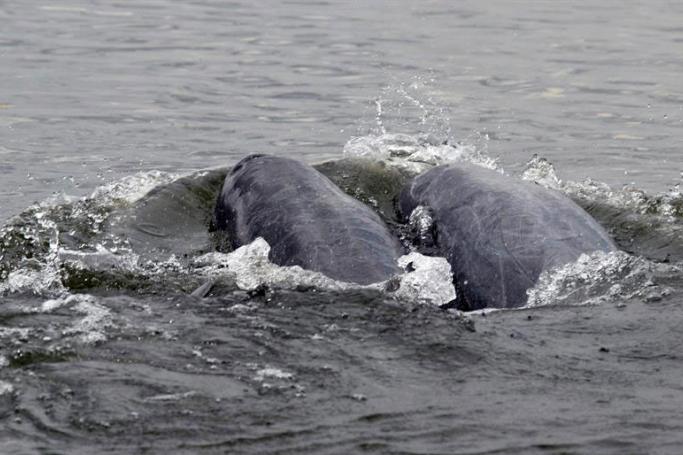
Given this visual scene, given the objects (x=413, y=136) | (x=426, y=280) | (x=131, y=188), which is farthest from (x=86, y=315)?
(x=413, y=136)

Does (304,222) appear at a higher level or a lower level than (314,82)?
higher

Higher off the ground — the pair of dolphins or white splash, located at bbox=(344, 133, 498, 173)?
the pair of dolphins

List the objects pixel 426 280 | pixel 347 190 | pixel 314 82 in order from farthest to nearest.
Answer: pixel 314 82 < pixel 347 190 < pixel 426 280

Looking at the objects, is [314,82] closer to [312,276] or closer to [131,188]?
[131,188]

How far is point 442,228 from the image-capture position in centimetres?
776

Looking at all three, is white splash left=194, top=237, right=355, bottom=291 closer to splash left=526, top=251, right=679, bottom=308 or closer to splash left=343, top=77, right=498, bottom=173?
splash left=526, top=251, right=679, bottom=308

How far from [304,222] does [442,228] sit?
94 centimetres

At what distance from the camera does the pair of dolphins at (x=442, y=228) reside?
22.6ft

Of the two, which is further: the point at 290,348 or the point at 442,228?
the point at 442,228

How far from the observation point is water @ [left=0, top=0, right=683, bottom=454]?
15.9ft

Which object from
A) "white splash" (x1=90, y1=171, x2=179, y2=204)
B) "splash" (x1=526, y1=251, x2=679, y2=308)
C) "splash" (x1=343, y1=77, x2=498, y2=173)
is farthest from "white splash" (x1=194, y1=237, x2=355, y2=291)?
"splash" (x1=343, y1=77, x2=498, y2=173)

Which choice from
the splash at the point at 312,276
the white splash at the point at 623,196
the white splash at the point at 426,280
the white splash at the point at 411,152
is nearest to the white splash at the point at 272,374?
the splash at the point at 312,276

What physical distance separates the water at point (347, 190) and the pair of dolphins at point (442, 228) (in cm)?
22

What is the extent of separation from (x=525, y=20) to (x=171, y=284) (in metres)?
12.7
